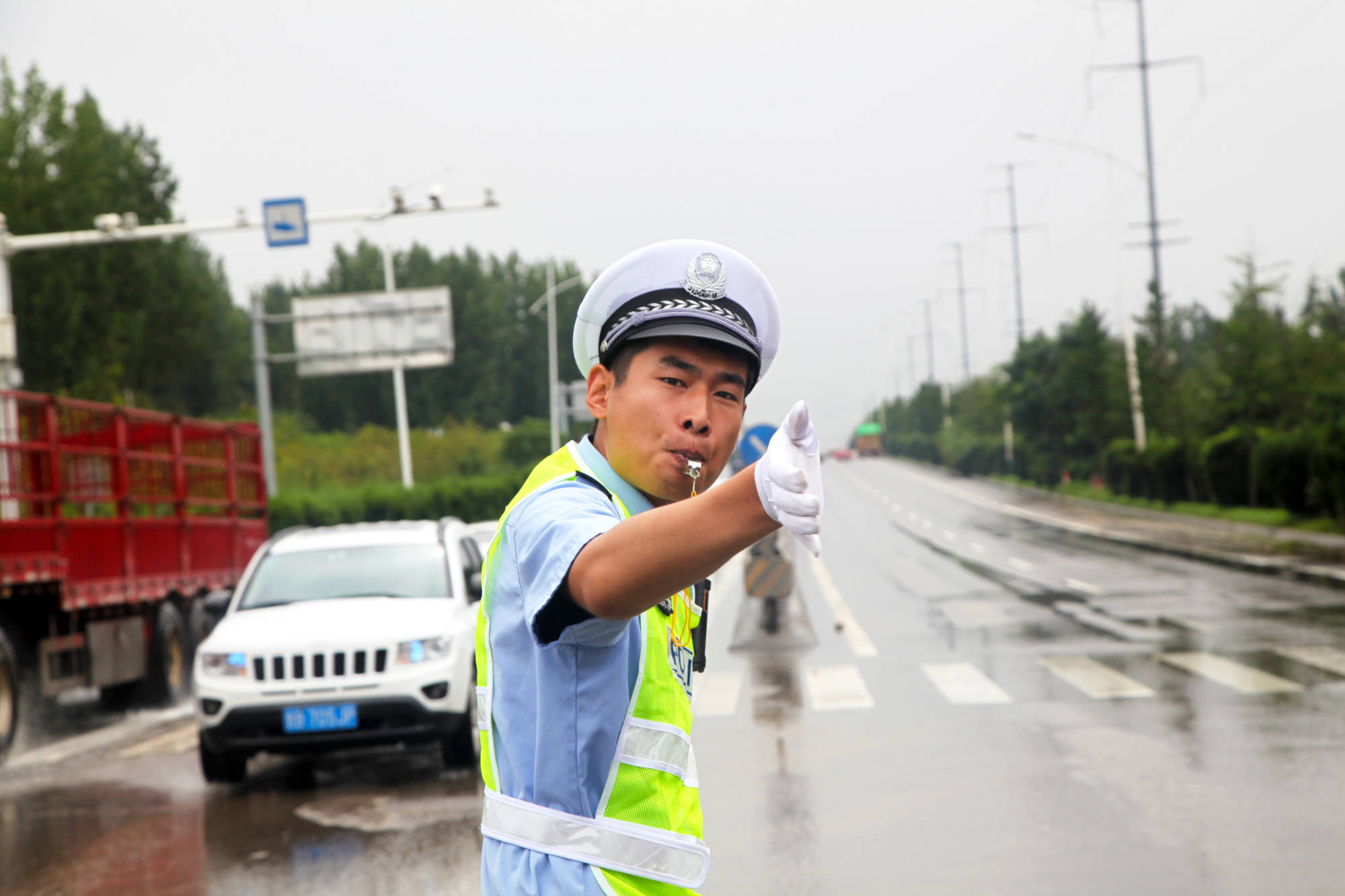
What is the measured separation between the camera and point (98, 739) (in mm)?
12961

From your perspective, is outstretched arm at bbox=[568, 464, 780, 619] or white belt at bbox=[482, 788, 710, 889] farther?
white belt at bbox=[482, 788, 710, 889]

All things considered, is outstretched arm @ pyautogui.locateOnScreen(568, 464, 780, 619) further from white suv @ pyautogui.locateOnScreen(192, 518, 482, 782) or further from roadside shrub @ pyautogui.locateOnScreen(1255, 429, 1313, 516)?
roadside shrub @ pyautogui.locateOnScreen(1255, 429, 1313, 516)

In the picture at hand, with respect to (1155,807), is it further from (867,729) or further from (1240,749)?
(867,729)

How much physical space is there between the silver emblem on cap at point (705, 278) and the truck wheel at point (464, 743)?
789 cm

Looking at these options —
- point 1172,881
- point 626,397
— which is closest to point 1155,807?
point 1172,881

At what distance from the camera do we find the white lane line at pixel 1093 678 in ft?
38.0

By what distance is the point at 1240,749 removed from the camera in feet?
29.8

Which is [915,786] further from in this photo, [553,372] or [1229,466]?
[553,372]

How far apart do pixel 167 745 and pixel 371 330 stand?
Result: 2328cm

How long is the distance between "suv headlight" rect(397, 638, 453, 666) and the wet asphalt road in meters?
0.81

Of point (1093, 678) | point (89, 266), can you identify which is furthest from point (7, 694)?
point (89, 266)

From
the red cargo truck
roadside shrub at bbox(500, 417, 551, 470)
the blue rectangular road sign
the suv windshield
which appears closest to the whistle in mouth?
the suv windshield

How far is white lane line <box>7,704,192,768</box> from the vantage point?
11.8m

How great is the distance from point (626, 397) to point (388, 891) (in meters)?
5.23
